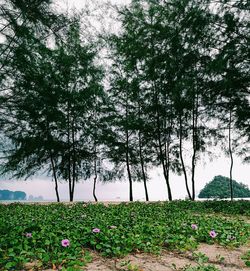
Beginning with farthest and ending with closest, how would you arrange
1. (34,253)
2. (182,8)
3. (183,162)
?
1. (183,162)
2. (182,8)
3. (34,253)

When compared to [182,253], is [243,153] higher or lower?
higher

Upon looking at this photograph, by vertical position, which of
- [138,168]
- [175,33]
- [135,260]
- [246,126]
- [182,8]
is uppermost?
[182,8]

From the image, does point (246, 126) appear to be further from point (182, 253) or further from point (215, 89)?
point (182, 253)

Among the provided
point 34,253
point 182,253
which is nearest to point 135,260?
point 182,253

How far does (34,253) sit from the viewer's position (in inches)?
160

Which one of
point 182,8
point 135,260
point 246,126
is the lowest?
point 135,260

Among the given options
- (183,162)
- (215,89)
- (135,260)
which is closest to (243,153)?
(183,162)

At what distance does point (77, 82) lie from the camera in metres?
20.1

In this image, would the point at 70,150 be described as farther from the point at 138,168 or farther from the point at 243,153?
the point at 243,153

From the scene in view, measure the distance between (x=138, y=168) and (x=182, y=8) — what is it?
12.4 meters

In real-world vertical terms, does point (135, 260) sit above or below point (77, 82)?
below

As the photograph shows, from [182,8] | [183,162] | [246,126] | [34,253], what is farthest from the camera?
[183,162]

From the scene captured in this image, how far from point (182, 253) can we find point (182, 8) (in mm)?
9343

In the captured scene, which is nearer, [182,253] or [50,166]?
[182,253]
